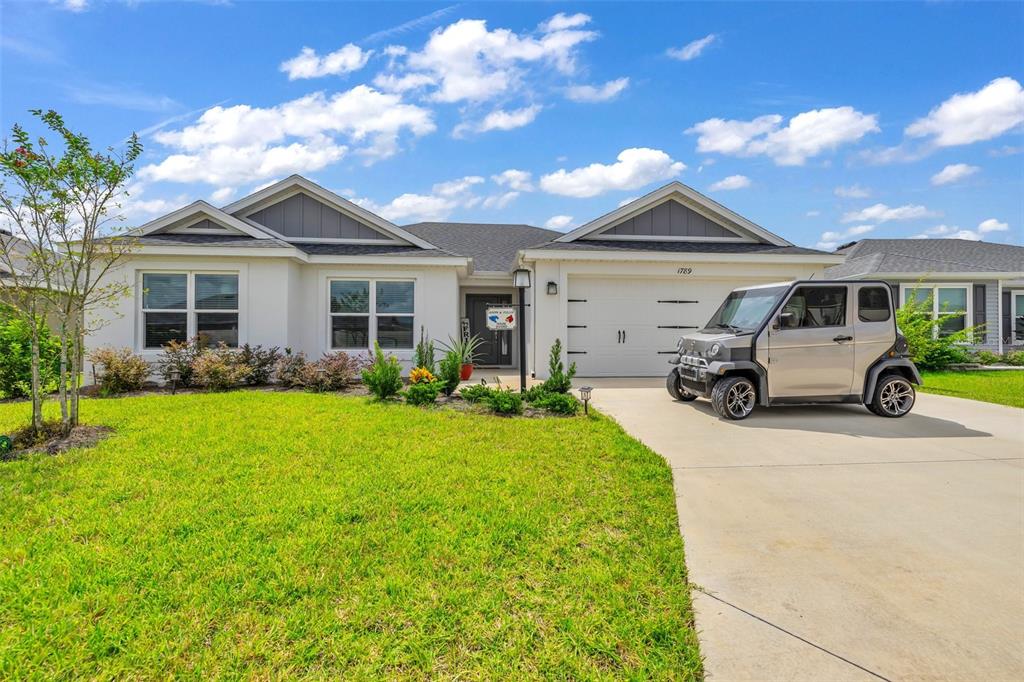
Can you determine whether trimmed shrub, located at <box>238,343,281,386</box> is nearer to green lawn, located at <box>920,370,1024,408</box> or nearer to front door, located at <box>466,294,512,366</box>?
front door, located at <box>466,294,512,366</box>

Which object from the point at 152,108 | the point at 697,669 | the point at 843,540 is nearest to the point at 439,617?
the point at 697,669

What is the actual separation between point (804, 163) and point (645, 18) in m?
5.91

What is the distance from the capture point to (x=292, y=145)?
1169 cm

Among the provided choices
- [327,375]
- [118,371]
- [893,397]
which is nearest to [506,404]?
[327,375]

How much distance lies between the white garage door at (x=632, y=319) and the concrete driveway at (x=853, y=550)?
5.42 meters

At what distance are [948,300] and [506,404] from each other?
54.5ft

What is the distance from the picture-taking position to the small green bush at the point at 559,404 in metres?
6.95

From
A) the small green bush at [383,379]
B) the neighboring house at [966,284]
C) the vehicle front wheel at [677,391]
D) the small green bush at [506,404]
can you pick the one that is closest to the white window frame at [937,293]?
the neighboring house at [966,284]

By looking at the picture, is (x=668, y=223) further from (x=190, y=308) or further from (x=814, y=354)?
(x=190, y=308)

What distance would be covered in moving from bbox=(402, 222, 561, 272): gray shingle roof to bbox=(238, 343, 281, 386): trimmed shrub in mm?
6638

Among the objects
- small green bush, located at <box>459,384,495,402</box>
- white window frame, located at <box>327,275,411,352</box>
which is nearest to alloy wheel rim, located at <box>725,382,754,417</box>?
small green bush, located at <box>459,384,495,402</box>

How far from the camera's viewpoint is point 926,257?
17062 mm

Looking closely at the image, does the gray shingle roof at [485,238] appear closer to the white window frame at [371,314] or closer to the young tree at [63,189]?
the white window frame at [371,314]

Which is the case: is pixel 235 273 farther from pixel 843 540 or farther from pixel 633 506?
pixel 843 540
